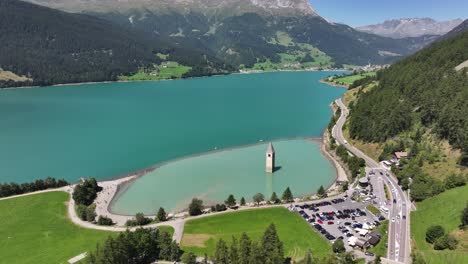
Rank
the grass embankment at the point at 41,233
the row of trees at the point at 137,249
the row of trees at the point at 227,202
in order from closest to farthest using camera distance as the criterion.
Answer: the row of trees at the point at 137,249, the grass embankment at the point at 41,233, the row of trees at the point at 227,202

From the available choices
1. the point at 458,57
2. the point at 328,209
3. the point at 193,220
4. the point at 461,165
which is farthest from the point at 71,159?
the point at 458,57

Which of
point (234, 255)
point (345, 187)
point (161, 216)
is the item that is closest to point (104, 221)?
point (161, 216)

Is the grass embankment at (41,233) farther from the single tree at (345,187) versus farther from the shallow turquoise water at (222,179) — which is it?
the single tree at (345,187)

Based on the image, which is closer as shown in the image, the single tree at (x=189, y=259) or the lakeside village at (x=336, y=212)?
the single tree at (x=189, y=259)

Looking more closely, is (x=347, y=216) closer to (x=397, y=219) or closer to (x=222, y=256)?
(x=397, y=219)

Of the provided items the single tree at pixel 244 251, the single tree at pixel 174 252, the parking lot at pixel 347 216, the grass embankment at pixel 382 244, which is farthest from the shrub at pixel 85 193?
the grass embankment at pixel 382 244
